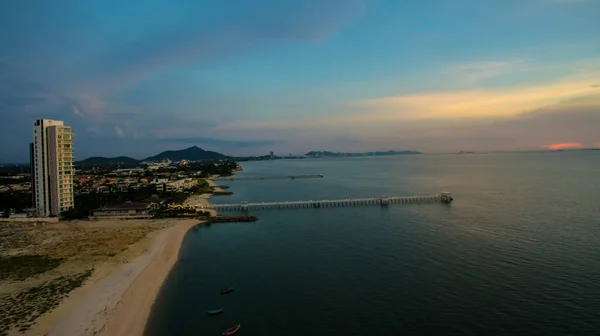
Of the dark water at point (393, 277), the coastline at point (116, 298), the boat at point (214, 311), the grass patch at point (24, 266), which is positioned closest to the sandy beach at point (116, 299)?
the coastline at point (116, 298)

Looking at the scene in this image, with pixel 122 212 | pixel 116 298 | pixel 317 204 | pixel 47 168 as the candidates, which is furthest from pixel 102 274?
pixel 317 204

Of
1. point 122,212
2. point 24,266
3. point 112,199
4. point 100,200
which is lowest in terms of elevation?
point 24,266

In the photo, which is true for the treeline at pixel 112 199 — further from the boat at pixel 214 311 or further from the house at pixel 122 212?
the boat at pixel 214 311

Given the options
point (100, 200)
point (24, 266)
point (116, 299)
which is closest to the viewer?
point (116, 299)

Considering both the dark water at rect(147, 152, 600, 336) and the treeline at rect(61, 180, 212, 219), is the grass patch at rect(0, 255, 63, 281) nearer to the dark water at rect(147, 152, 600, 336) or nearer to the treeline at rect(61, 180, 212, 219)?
the dark water at rect(147, 152, 600, 336)

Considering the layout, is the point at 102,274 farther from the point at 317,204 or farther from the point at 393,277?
→ the point at 317,204

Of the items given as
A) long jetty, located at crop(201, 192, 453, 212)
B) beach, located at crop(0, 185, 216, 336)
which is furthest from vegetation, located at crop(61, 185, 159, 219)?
long jetty, located at crop(201, 192, 453, 212)
